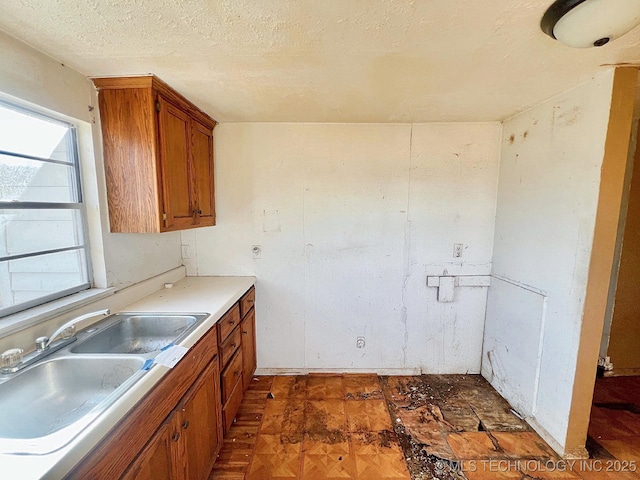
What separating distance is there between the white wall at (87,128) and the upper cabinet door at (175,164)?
34 cm

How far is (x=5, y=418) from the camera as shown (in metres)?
0.93

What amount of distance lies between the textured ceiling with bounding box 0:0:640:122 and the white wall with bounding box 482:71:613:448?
0.77 feet

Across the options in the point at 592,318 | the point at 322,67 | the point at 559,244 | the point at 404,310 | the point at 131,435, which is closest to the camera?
the point at 131,435

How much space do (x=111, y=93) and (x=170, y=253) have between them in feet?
3.96

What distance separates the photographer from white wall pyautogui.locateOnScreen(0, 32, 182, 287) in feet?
3.92

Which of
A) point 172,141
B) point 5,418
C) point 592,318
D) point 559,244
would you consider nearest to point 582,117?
point 559,244

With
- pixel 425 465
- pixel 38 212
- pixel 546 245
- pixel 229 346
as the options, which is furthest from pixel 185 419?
pixel 546 245

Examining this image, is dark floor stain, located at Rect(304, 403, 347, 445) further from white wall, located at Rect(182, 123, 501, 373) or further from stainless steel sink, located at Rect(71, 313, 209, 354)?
stainless steel sink, located at Rect(71, 313, 209, 354)

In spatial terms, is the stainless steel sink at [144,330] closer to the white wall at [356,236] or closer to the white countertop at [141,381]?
the white countertop at [141,381]

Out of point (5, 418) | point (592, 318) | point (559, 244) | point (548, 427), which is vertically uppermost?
point (559, 244)

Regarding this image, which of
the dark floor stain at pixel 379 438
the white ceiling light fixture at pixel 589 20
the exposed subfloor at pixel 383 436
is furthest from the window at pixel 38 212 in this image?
the white ceiling light fixture at pixel 589 20

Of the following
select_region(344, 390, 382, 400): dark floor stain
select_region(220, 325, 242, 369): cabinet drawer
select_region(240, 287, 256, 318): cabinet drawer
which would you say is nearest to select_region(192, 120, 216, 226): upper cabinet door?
select_region(240, 287, 256, 318): cabinet drawer

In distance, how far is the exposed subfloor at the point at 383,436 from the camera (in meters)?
1.62

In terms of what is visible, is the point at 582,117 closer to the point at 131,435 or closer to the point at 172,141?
the point at 172,141
